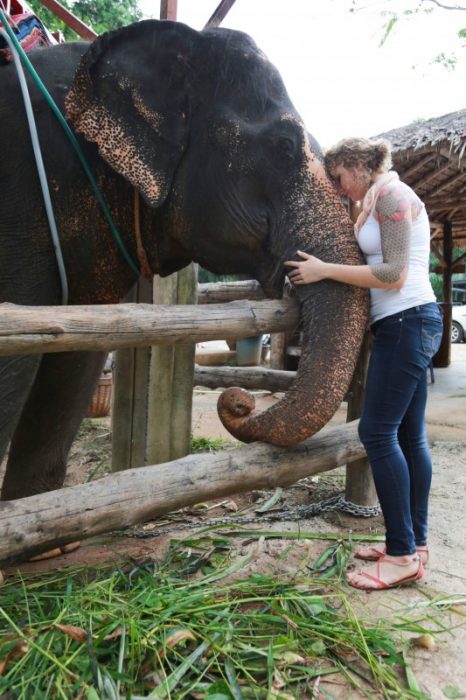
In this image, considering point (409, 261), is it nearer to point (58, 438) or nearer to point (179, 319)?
point (179, 319)

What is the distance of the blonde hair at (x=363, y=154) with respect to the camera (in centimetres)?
228

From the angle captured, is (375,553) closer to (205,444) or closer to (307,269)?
(307,269)

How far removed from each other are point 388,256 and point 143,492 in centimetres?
117

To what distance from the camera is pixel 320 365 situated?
7.02 feet

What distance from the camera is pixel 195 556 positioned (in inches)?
95.2

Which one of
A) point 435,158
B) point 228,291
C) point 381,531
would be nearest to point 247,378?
point 228,291

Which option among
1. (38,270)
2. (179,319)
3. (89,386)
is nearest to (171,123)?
(38,270)

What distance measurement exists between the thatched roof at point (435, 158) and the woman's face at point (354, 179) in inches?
182

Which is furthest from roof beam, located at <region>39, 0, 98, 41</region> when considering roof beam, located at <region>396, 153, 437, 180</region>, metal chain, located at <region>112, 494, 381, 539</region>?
roof beam, located at <region>396, 153, 437, 180</region>

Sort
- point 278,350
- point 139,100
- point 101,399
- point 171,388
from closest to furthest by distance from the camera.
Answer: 1. point 139,100
2. point 171,388
3. point 101,399
4. point 278,350

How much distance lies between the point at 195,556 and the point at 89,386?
102 centimetres

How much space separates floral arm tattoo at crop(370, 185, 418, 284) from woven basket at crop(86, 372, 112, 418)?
4283 millimetres

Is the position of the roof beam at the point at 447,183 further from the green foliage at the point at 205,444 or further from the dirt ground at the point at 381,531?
the green foliage at the point at 205,444

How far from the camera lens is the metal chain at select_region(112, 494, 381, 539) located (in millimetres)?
2771
